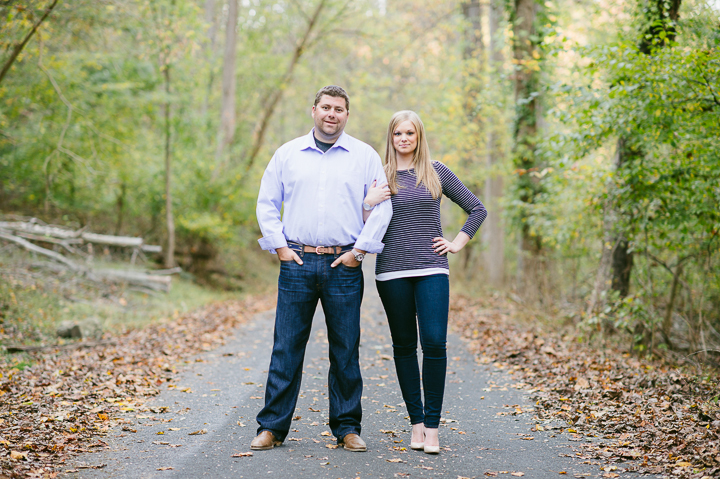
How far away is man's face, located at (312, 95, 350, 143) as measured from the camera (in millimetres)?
4070

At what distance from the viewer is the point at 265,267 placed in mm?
23828

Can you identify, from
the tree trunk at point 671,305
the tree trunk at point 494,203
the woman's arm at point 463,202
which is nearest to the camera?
the woman's arm at point 463,202

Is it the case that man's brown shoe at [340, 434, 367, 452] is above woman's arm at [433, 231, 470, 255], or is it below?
below

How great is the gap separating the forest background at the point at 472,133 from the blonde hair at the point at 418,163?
3.43 meters

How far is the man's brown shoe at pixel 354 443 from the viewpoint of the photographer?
405 centimetres

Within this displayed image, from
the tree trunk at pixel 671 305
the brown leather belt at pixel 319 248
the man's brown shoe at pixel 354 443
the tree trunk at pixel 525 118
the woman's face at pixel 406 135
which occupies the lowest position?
the man's brown shoe at pixel 354 443

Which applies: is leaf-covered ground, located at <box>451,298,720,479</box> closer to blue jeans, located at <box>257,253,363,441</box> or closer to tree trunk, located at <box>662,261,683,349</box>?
tree trunk, located at <box>662,261,683,349</box>

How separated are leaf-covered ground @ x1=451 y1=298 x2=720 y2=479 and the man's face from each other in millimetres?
2682

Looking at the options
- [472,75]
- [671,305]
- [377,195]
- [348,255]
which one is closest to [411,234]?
[377,195]

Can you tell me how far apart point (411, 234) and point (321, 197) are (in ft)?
2.16

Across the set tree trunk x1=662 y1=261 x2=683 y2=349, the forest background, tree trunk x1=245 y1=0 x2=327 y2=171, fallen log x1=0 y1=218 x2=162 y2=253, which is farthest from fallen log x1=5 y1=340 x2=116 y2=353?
tree trunk x1=245 y1=0 x2=327 y2=171

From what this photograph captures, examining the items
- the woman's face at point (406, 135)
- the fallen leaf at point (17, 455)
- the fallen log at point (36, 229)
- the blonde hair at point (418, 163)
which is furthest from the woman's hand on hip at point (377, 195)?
the fallen log at point (36, 229)

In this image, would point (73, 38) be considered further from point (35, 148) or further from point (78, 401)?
point (78, 401)

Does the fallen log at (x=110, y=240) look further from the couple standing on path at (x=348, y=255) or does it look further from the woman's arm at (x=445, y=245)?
the woman's arm at (x=445, y=245)
